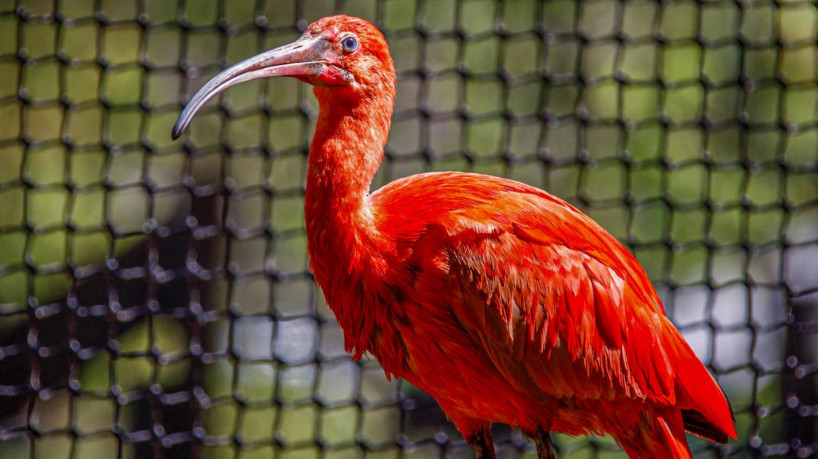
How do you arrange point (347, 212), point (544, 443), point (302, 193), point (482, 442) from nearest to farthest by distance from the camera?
point (347, 212) < point (544, 443) < point (482, 442) < point (302, 193)

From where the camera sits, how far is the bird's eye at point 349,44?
63.4 inches

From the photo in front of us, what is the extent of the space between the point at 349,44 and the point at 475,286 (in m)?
0.45

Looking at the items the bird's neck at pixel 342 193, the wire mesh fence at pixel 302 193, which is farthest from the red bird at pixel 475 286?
the wire mesh fence at pixel 302 193

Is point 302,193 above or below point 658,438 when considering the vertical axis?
below

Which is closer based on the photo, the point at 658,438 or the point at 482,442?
the point at 658,438

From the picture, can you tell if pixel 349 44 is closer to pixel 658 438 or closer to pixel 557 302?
pixel 557 302

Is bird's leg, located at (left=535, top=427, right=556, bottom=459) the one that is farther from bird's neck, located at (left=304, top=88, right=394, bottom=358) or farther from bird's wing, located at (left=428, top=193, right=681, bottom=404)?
bird's neck, located at (left=304, top=88, right=394, bottom=358)

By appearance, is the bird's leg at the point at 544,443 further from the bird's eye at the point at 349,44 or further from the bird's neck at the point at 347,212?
the bird's eye at the point at 349,44

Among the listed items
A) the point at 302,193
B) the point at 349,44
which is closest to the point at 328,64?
the point at 349,44

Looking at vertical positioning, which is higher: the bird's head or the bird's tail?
the bird's head

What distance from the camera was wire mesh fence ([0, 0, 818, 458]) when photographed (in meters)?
3.30

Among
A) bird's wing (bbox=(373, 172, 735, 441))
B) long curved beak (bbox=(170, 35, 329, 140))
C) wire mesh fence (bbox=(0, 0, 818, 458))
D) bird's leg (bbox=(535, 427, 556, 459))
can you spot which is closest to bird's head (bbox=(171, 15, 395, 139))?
long curved beak (bbox=(170, 35, 329, 140))

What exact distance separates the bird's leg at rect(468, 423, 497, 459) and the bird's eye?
2.39 feet

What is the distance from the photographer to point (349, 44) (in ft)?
5.29
